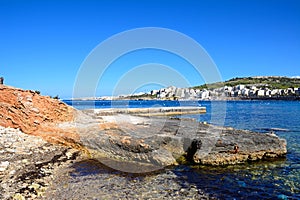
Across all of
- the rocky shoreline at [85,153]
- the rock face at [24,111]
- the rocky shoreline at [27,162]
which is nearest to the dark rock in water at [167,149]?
the rocky shoreline at [85,153]

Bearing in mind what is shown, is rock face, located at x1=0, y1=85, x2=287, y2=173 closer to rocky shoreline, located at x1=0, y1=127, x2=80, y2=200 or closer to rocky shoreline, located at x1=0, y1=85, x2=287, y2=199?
rocky shoreline, located at x1=0, y1=85, x2=287, y2=199

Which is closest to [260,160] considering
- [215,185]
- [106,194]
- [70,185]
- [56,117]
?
[215,185]

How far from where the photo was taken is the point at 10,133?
16.3 metres

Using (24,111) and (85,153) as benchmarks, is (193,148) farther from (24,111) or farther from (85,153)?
(24,111)

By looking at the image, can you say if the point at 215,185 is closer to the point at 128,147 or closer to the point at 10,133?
the point at 128,147

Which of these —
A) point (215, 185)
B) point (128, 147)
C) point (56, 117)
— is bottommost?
point (215, 185)

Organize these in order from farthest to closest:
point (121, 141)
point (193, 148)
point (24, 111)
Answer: point (24, 111)
point (193, 148)
point (121, 141)

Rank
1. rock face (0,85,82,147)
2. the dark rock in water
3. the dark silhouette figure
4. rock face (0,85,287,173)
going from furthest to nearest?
rock face (0,85,82,147) → the dark silhouette figure → rock face (0,85,287,173) → the dark rock in water

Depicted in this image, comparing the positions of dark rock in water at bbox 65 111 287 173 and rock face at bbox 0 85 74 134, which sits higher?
rock face at bbox 0 85 74 134

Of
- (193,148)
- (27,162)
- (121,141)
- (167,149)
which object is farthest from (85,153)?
(193,148)

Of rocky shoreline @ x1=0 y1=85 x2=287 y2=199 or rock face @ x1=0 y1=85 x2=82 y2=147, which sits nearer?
rocky shoreline @ x1=0 y1=85 x2=287 y2=199

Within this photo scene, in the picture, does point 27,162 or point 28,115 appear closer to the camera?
point 27,162

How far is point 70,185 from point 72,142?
6657 mm

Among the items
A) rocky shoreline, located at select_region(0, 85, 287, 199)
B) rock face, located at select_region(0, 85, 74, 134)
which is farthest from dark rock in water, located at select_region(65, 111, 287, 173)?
rock face, located at select_region(0, 85, 74, 134)
